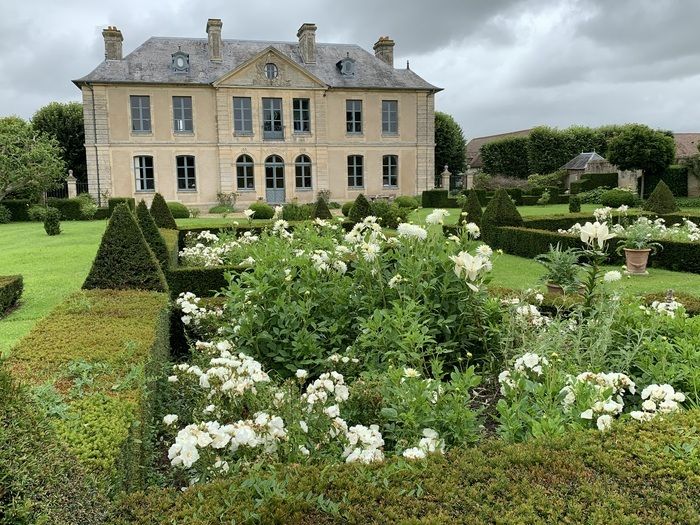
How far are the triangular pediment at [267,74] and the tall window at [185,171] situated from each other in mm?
3830

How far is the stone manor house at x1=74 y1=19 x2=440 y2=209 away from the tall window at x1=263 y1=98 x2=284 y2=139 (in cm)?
5

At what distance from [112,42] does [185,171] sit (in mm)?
6657

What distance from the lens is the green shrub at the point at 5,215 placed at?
2467 cm

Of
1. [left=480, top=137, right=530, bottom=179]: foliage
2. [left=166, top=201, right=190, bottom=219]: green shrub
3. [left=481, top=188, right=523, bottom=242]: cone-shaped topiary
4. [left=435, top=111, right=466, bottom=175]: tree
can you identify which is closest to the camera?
[left=481, top=188, right=523, bottom=242]: cone-shaped topiary

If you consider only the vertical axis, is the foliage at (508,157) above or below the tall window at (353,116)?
below

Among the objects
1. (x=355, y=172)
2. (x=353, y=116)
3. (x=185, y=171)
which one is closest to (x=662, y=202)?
(x=355, y=172)

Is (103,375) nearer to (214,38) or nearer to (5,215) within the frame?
(5,215)

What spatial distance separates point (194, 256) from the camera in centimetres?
1018

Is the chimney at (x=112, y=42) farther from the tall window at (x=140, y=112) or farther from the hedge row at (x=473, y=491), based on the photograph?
the hedge row at (x=473, y=491)

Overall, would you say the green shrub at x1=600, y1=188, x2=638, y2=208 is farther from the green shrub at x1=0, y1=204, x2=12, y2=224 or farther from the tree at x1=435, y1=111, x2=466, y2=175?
the green shrub at x1=0, y1=204, x2=12, y2=224

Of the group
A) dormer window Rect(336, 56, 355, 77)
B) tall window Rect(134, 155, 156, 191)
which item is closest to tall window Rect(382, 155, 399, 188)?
dormer window Rect(336, 56, 355, 77)

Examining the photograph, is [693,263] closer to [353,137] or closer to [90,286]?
[90,286]

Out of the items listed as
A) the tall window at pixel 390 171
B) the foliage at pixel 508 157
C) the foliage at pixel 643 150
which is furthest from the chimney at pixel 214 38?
the foliage at pixel 508 157

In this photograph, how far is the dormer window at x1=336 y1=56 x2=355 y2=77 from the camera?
3022 cm
